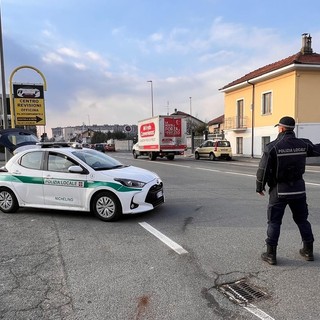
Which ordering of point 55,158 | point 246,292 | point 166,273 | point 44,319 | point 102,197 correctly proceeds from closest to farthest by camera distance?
point 44,319, point 246,292, point 166,273, point 102,197, point 55,158

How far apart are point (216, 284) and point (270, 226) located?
3.66ft

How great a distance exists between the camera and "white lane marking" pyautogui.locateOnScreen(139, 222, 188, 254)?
5.10 m

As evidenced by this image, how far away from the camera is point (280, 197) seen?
4.40m

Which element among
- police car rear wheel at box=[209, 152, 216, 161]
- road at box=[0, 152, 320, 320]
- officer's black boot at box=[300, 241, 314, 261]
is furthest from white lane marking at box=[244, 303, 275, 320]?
police car rear wheel at box=[209, 152, 216, 161]

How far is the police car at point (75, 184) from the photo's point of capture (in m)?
6.82

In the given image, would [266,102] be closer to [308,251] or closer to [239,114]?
[239,114]

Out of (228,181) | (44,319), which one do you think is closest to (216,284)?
(44,319)

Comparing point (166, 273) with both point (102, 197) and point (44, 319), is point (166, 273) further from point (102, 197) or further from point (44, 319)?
point (102, 197)

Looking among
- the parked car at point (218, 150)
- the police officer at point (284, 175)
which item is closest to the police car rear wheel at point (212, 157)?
the parked car at point (218, 150)

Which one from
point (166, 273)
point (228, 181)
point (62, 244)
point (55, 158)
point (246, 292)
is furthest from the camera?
point (228, 181)

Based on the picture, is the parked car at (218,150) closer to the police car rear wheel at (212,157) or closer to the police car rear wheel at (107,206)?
the police car rear wheel at (212,157)

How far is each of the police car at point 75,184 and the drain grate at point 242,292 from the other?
3.21 metres

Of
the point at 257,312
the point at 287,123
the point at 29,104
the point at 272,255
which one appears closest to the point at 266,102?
the point at 29,104

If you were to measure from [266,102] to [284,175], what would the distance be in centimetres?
2725
